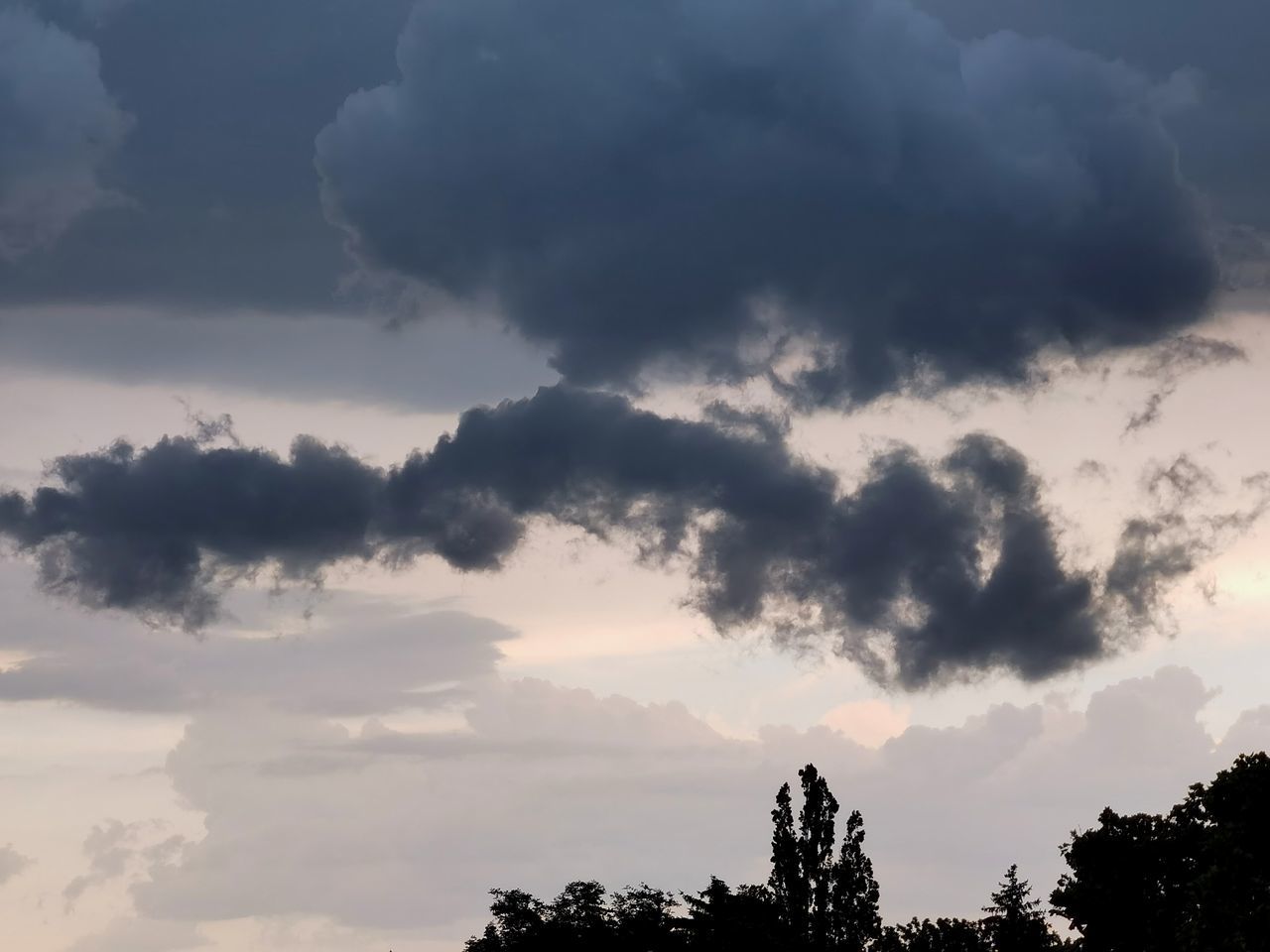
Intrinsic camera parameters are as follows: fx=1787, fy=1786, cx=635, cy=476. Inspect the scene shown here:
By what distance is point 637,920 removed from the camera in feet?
560

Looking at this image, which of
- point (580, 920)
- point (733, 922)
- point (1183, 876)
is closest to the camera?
point (1183, 876)

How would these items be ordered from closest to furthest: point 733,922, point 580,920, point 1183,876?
point 1183,876, point 733,922, point 580,920

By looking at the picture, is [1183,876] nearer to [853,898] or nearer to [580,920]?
[853,898]

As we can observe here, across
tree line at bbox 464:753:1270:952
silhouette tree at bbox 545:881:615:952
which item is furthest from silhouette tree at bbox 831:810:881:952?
silhouette tree at bbox 545:881:615:952

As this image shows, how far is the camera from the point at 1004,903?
132375 mm

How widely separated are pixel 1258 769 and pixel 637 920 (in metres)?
93.5

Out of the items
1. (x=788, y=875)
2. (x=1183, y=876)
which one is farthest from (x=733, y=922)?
(x=1183, y=876)

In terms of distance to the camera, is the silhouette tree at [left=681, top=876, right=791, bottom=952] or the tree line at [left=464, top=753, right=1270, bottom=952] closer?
the tree line at [left=464, top=753, right=1270, bottom=952]

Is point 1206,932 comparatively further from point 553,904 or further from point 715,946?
point 553,904

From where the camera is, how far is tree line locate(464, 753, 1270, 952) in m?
85.0

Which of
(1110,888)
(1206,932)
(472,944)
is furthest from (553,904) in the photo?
(1206,932)

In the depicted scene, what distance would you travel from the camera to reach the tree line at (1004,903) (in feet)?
279

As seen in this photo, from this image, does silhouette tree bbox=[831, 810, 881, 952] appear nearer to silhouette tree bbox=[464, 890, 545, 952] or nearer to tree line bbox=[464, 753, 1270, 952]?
tree line bbox=[464, 753, 1270, 952]

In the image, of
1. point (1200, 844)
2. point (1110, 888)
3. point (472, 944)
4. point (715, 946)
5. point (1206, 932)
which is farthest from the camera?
point (472, 944)
